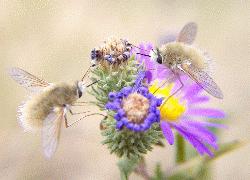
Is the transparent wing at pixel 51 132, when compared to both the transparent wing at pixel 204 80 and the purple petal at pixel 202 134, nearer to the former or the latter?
the transparent wing at pixel 204 80

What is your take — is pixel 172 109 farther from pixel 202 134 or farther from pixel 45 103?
pixel 45 103

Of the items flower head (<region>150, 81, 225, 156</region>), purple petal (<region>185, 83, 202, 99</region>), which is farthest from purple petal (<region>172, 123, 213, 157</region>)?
purple petal (<region>185, 83, 202, 99</region>)

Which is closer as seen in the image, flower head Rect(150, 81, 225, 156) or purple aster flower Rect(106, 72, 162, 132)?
purple aster flower Rect(106, 72, 162, 132)

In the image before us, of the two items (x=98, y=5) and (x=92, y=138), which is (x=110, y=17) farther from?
(x=92, y=138)

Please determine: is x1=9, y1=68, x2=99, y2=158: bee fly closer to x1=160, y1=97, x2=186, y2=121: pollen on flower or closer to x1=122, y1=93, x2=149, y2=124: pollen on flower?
x1=122, y1=93, x2=149, y2=124: pollen on flower

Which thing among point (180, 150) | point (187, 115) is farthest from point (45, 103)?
point (180, 150)

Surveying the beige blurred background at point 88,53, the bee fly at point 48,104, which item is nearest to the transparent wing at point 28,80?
the bee fly at point 48,104

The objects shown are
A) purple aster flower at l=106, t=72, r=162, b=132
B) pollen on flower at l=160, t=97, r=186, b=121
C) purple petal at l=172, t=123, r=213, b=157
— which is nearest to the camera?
purple aster flower at l=106, t=72, r=162, b=132
